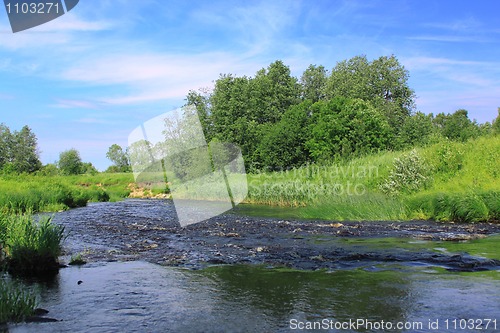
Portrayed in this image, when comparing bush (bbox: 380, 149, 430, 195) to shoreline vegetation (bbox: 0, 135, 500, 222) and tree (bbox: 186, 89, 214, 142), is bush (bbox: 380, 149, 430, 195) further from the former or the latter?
tree (bbox: 186, 89, 214, 142)

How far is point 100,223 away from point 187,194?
29.6 meters

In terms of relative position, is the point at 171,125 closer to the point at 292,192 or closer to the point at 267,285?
the point at 292,192

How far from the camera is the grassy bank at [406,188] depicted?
69.7 feet

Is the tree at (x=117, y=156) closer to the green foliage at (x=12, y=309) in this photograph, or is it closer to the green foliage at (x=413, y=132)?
the green foliage at (x=413, y=132)

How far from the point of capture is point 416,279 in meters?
9.82

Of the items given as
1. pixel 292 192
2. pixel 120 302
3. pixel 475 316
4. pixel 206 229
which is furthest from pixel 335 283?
pixel 292 192

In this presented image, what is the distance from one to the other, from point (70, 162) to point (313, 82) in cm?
5513

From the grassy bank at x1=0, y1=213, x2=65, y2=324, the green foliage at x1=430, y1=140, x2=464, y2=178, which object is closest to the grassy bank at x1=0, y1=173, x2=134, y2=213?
the grassy bank at x1=0, y1=213, x2=65, y2=324

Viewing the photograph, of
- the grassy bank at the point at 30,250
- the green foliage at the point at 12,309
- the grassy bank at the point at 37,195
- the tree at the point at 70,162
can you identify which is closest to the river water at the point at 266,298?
the green foliage at the point at 12,309

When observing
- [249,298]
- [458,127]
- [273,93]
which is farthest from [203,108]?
[249,298]

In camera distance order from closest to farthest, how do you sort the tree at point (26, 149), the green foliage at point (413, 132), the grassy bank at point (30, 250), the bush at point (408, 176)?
the grassy bank at point (30, 250) → the bush at point (408, 176) → the green foliage at point (413, 132) → the tree at point (26, 149)

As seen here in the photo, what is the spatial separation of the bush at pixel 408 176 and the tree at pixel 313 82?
177 ft

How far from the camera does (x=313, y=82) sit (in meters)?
84.6

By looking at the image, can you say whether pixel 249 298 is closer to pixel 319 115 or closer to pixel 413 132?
pixel 319 115
